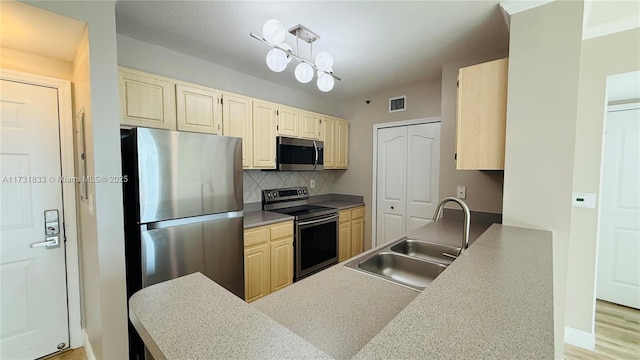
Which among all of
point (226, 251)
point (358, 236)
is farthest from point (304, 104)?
point (226, 251)

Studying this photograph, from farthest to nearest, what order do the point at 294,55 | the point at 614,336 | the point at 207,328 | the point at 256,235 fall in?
the point at 256,235 < the point at 614,336 < the point at 294,55 < the point at 207,328

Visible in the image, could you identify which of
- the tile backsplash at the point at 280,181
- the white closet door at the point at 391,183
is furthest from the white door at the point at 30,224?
the white closet door at the point at 391,183

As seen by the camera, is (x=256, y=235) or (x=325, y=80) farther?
(x=256, y=235)

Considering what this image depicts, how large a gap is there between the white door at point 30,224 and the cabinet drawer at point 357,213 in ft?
9.79

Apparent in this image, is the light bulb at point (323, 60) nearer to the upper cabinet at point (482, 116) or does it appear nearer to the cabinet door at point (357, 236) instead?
the upper cabinet at point (482, 116)

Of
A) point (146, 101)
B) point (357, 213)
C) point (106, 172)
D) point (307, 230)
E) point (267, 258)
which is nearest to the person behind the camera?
point (106, 172)

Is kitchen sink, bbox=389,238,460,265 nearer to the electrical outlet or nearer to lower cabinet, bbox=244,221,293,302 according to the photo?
the electrical outlet

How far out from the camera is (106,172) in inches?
57.6

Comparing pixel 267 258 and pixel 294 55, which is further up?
pixel 294 55

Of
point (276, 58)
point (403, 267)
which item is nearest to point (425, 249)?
point (403, 267)

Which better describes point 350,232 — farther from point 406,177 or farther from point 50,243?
point 50,243

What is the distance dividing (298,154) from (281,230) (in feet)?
3.19

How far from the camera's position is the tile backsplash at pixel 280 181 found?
3.07 m

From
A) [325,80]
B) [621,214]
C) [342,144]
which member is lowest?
[621,214]
